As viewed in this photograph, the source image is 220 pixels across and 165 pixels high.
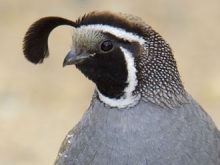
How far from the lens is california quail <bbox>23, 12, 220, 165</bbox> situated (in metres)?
3.06

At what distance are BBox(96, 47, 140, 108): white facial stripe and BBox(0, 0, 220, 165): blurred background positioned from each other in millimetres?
3071

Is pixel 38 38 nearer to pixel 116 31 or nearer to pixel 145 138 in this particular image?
pixel 116 31

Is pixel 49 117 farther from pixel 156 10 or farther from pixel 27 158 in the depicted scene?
pixel 156 10

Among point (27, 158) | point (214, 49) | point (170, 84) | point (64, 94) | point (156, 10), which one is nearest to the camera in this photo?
point (170, 84)

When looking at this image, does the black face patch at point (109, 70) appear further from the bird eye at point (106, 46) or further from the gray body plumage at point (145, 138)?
the gray body plumage at point (145, 138)

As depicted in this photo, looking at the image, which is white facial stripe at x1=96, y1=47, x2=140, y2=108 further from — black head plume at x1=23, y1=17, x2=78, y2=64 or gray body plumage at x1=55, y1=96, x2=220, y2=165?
black head plume at x1=23, y1=17, x2=78, y2=64

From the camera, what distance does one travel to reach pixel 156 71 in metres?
3.20

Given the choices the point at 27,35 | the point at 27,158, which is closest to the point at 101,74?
the point at 27,35

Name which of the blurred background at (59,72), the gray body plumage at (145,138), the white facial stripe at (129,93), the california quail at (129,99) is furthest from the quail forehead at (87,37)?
the blurred background at (59,72)

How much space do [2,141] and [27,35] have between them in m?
3.32

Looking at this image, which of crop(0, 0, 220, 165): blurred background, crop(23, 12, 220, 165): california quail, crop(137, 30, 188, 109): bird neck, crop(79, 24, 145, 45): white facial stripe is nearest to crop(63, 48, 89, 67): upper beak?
crop(23, 12, 220, 165): california quail

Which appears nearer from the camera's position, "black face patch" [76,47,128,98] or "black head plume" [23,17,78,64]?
"black face patch" [76,47,128,98]

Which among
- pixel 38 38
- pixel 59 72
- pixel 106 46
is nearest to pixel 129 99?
pixel 106 46

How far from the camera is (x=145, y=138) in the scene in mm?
3127
